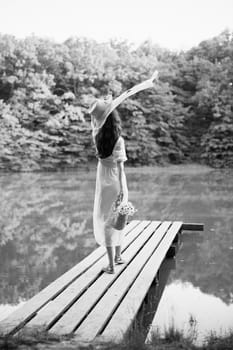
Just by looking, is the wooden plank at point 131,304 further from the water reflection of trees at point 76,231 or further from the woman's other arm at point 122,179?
the woman's other arm at point 122,179

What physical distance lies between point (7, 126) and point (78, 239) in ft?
44.7

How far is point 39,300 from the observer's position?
2.79 metres

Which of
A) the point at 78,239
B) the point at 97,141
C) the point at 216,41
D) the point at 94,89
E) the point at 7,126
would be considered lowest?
the point at 78,239

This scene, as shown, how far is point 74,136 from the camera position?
19547 millimetres

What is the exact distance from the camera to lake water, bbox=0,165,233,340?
3.36 metres

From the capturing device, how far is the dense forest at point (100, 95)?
19031 millimetres

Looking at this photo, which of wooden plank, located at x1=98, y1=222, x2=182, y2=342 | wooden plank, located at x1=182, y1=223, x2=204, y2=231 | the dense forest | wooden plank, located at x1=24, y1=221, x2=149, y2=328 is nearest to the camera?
wooden plank, located at x1=98, y1=222, x2=182, y2=342

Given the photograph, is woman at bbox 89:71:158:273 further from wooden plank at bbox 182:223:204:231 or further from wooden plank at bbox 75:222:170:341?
wooden plank at bbox 182:223:204:231

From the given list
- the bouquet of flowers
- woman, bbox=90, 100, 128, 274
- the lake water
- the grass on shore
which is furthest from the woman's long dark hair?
the grass on shore

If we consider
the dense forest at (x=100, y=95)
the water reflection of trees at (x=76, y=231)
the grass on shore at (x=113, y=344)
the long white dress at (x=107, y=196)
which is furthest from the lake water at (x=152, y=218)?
the dense forest at (x=100, y=95)

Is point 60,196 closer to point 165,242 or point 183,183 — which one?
point 183,183

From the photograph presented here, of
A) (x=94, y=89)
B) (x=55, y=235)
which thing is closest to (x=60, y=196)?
(x=55, y=235)

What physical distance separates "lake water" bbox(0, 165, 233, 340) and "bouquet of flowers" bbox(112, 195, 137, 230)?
2.31 feet

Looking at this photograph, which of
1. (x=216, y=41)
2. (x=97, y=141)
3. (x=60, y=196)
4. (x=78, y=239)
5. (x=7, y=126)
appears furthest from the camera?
(x=216, y=41)
